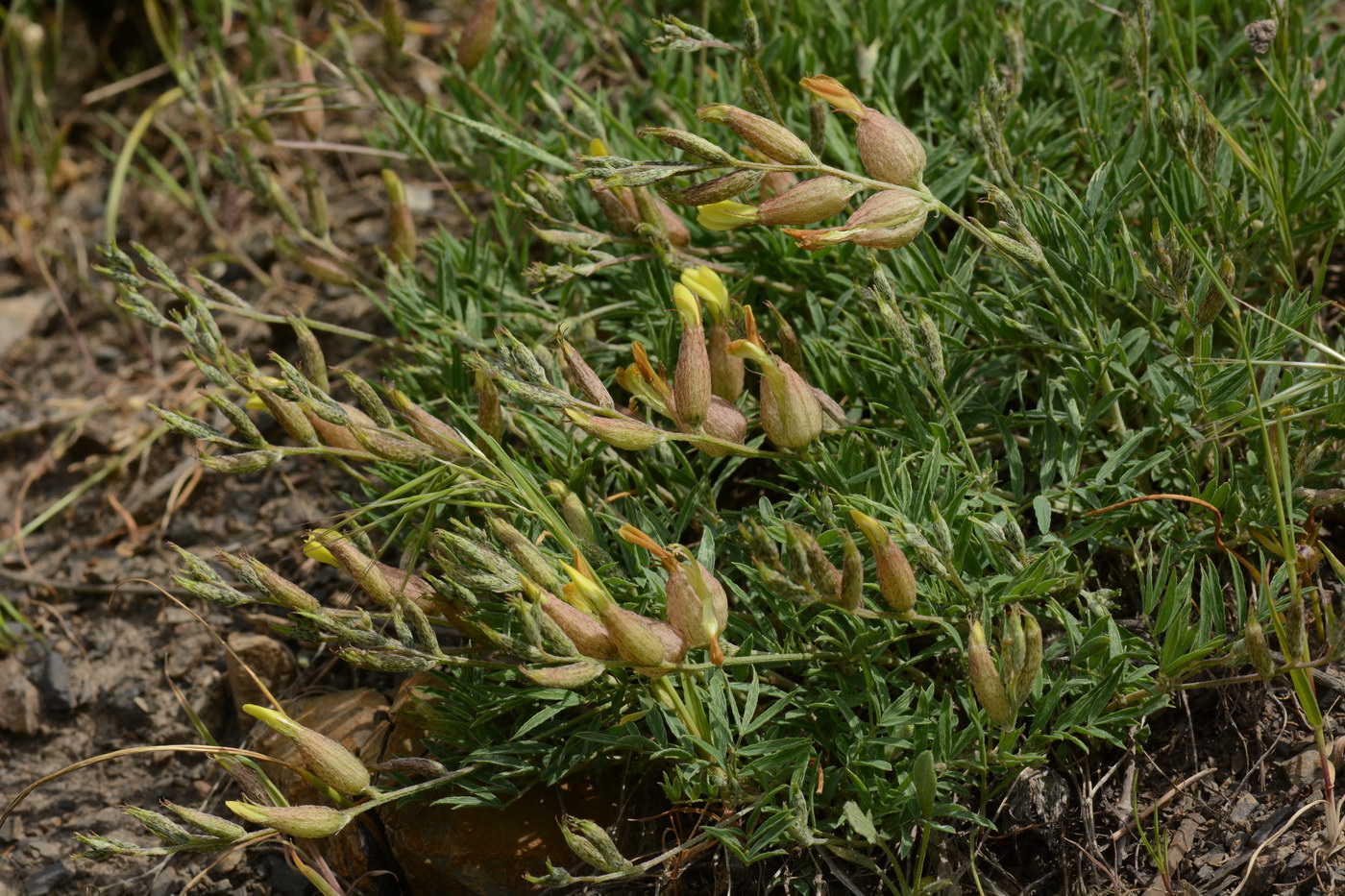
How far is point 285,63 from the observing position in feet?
13.9

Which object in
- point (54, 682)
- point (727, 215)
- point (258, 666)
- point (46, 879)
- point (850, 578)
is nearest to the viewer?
point (850, 578)

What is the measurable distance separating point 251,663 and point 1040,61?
2.45 m

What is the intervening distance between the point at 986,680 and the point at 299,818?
1078 millimetres

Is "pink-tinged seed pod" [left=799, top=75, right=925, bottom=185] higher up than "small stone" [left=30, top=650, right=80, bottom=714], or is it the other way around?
"pink-tinged seed pod" [left=799, top=75, right=925, bottom=185]

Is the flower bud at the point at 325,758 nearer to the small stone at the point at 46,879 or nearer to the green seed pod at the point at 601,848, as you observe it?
the green seed pod at the point at 601,848

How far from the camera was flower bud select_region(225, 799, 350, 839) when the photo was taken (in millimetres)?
1800

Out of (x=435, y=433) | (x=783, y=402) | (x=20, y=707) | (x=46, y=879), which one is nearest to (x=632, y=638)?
(x=783, y=402)

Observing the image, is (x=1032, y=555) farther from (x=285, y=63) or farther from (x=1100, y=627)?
(x=285, y=63)

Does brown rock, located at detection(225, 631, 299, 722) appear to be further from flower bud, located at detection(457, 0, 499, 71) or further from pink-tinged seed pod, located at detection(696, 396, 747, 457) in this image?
flower bud, located at detection(457, 0, 499, 71)

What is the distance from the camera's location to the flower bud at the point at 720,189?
196 centimetres

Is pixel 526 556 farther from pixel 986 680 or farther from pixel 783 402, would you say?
pixel 986 680

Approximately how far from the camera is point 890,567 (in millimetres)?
1797

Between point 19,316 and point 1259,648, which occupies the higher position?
point 1259,648


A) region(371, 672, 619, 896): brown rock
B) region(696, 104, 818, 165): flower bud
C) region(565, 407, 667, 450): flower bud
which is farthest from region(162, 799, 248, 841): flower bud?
region(696, 104, 818, 165): flower bud
